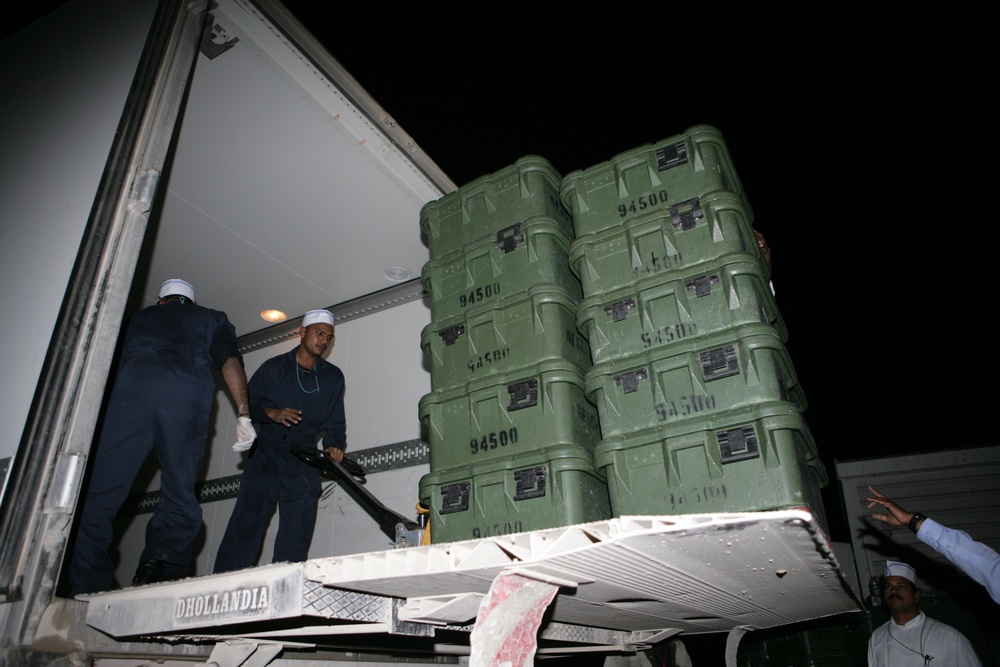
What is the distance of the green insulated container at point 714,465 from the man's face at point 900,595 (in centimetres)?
304

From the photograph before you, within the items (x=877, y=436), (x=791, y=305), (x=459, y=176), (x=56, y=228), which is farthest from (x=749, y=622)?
(x=877, y=436)

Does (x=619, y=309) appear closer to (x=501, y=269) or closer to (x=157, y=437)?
(x=501, y=269)

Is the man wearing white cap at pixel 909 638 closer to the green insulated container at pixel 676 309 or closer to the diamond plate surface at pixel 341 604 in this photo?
the green insulated container at pixel 676 309

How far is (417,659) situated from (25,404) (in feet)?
8.77

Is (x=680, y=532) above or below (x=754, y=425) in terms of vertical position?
below

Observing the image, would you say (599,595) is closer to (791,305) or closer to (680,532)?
(680,532)

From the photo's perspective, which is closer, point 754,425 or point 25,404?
point 25,404

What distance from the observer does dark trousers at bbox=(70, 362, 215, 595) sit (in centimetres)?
305

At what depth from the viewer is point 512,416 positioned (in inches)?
140

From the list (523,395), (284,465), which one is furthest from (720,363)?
(284,465)

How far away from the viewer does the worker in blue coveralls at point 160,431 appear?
3086 mm

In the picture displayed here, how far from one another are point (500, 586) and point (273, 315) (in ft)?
19.1

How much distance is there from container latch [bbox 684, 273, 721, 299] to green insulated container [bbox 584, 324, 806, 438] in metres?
0.26

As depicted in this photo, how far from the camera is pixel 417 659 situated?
12.6 ft
